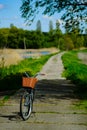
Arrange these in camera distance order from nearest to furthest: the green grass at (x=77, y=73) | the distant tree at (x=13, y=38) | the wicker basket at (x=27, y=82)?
1. the wicker basket at (x=27, y=82)
2. the green grass at (x=77, y=73)
3. the distant tree at (x=13, y=38)

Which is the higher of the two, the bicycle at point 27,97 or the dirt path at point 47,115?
the bicycle at point 27,97

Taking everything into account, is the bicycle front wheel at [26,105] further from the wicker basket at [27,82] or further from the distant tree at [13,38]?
the distant tree at [13,38]

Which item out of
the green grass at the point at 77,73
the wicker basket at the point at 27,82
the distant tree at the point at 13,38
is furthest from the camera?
the distant tree at the point at 13,38

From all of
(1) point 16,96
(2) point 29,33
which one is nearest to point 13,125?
(1) point 16,96

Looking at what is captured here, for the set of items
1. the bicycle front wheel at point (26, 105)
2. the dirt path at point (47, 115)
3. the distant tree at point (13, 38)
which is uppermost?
the bicycle front wheel at point (26, 105)

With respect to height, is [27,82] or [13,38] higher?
[27,82]

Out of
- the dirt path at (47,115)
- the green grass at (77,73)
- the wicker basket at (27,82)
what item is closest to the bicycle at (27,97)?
the wicker basket at (27,82)

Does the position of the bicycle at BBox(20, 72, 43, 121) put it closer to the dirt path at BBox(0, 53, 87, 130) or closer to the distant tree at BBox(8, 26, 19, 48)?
the dirt path at BBox(0, 53, 87, 130)

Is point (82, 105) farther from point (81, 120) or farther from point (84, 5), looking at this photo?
point (84, 5)

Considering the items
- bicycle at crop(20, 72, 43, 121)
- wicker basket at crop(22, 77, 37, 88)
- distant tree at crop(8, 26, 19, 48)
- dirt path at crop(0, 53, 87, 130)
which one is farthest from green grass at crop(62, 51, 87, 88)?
distant tree at crop(8, 26, 19, 48)

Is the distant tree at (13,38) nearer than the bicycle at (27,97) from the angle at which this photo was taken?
No

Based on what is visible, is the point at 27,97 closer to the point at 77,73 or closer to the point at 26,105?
the point at 26,105

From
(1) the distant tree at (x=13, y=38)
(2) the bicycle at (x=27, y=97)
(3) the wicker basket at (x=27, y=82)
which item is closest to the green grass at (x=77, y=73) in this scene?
(2) the bicycle at (x=27, y=97)

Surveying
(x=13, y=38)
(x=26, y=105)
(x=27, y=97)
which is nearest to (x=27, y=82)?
(x=27, y=97)
